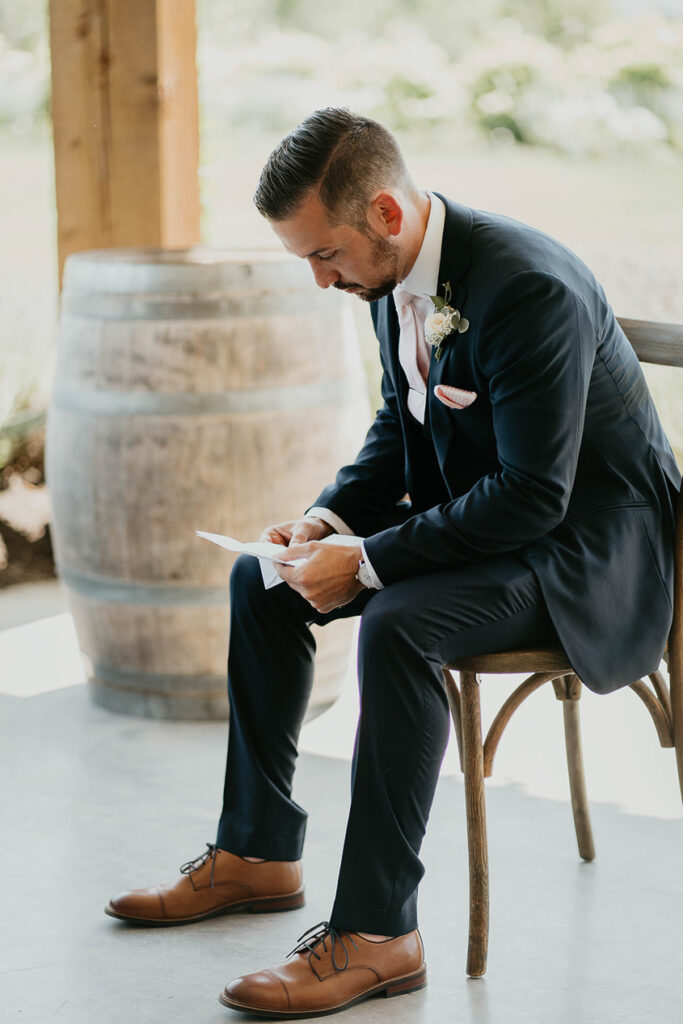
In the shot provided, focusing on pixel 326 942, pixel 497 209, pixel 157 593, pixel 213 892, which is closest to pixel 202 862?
pixel 213 892

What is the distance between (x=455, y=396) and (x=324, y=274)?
270 mm

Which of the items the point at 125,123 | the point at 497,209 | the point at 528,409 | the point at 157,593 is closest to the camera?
the point at 528,409

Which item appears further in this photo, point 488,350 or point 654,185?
point 654,185

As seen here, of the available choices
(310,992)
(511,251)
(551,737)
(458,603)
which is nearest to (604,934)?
(310,992)

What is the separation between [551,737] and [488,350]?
1339 millimetres

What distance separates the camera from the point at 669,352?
6.54ft

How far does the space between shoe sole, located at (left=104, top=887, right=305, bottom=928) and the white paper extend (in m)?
0.54

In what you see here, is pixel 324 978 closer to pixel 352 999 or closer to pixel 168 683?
pixel 352 999

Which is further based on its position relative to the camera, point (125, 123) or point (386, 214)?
point (125, 123)

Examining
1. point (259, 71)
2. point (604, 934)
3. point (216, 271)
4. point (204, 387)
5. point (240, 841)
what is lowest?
point (604, 934)

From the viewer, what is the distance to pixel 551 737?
284 cm

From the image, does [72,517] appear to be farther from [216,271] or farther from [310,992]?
[310,992]

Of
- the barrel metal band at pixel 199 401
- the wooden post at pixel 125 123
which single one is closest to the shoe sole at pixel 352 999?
the barrel metal band at pixel 199 401

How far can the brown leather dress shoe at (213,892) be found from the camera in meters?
2.03
